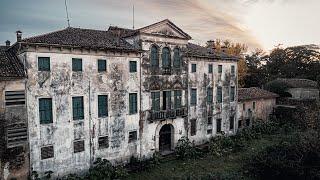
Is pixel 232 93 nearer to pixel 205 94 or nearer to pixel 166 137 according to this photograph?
pixel 205 94

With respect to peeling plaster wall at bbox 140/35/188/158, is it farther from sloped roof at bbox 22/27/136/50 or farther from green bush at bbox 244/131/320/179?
green bush at bbox 244/131/320/179

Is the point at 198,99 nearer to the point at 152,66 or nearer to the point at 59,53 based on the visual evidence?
the point at 152,66

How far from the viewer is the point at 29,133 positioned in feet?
64.8

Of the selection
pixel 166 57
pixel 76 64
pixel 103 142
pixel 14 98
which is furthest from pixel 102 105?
pixel 166 57

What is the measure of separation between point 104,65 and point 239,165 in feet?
47.5

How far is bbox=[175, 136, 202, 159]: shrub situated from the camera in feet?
88.9

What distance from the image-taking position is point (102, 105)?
2348 centimetres

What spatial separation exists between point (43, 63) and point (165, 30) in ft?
38.2

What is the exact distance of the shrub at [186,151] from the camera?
88.9ft

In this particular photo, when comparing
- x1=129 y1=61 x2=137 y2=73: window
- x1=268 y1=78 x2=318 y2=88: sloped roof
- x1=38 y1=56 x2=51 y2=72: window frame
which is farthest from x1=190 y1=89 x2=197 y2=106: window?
x1=268 y1=78 x2=318 y2=88: sloped roof

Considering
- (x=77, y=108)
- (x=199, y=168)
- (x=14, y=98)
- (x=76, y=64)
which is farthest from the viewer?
(x=199, y=168)

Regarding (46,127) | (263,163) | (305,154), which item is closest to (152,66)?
(46,127)

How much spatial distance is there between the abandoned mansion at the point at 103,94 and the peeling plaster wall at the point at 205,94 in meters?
0.11

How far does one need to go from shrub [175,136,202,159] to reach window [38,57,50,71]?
13.9 m
